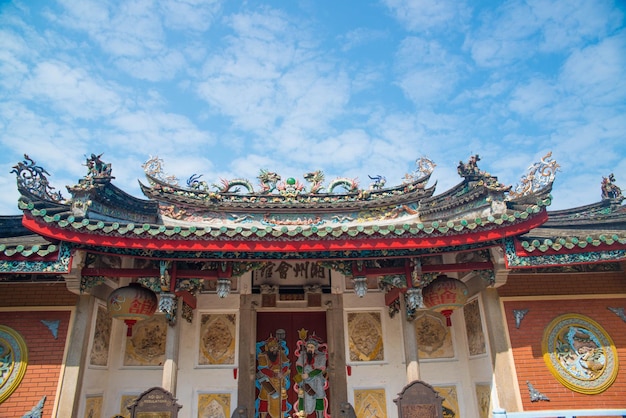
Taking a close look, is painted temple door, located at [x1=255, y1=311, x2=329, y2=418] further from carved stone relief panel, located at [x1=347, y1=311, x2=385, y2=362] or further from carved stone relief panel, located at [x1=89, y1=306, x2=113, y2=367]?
Answer: carved stone relief panel, located at [x1=89, y1=306, x2=113, y2=367]

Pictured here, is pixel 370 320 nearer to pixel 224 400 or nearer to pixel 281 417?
pixel 281 417

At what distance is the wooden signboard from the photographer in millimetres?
6049

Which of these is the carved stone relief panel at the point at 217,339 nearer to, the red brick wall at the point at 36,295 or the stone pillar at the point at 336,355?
the stone pillar at the point at 336,355

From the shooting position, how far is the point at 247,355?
Answer: 27.1ft

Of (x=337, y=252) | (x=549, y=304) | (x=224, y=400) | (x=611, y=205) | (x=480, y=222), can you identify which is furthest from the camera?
(x=611, y=205)

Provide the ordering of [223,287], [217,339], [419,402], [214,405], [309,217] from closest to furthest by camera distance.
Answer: [419,402] < [223,287] < [214,405] < [217,339] < [309,217]

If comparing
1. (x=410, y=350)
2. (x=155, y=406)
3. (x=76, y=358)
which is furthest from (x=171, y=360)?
(x=410, y=350)

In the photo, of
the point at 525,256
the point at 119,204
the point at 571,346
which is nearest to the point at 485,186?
the point at 525,256

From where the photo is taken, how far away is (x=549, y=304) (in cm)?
710

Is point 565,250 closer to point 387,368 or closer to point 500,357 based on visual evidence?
point 500,357

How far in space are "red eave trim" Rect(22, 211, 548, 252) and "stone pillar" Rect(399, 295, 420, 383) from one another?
Result: 1.80 m

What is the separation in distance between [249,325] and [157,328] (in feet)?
6.06

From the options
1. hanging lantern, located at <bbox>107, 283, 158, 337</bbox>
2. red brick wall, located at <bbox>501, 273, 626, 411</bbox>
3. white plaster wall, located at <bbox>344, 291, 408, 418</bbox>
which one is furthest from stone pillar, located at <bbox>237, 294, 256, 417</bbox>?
red brick wall, located at <bbox>501, 273, 626, 411</bbox>

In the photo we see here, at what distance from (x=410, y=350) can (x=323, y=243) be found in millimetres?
2566
